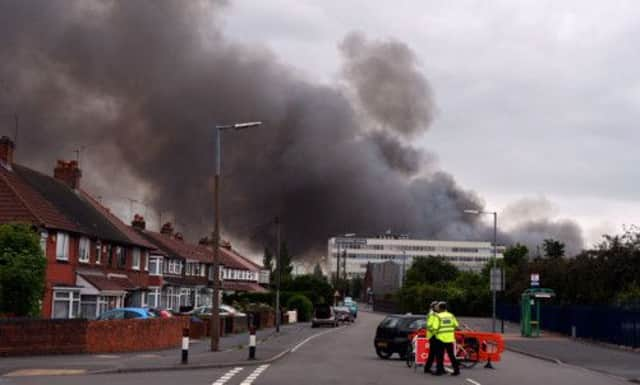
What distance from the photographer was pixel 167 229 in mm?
84688

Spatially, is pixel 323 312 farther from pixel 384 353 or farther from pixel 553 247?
pixel 553 247

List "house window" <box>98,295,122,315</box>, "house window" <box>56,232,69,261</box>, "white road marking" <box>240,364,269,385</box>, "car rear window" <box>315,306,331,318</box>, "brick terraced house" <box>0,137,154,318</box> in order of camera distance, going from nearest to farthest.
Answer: "white road marking" <box>240,364,269,385</box>
"brick terraced house" <box>0,137,154,318</box>
"house window" <box>56,232,69,261</box>
"house window" <box>98,295,122,315</box>
"car rear window" <box>315,306,331,318</box>

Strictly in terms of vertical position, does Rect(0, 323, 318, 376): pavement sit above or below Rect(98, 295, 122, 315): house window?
below

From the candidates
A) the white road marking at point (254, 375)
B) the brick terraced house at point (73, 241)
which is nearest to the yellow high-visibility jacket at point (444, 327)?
the white road marking at point (254, 375)

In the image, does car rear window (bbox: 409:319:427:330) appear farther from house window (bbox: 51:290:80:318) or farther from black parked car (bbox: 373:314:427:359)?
house window (bbox: 51:290:80:318)

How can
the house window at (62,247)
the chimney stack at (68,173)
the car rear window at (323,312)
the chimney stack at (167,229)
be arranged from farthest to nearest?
the chimney stack at (167,229), the car rear window at (323,312), the chimney stack at (68,173), the house window at (62,247)

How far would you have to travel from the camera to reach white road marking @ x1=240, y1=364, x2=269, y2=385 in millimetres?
18047

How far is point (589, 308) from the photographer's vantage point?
4350 centimetres

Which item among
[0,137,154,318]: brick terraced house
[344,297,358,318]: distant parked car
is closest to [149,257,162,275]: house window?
[0,137,154,318]: brick terraced house

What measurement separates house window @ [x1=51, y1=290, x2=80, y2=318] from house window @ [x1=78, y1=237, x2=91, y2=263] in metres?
2.27

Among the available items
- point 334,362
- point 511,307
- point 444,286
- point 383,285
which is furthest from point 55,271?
point 383,285

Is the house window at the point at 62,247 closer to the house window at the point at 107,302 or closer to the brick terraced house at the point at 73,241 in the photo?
the brick terraced house at the point at 73,241

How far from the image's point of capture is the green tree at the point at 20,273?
106 ft

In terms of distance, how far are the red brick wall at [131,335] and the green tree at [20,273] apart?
4882 millimetres
